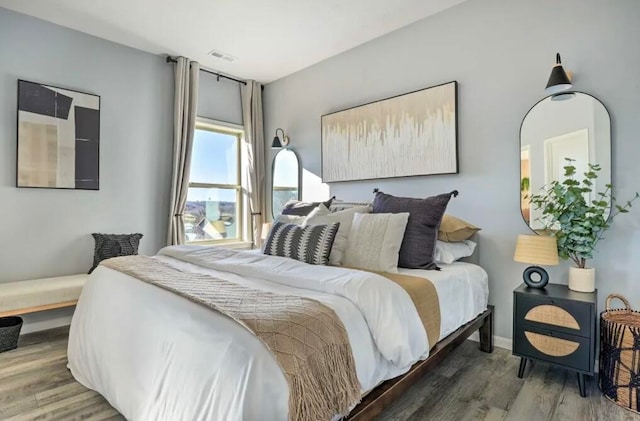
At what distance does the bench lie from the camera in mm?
2527

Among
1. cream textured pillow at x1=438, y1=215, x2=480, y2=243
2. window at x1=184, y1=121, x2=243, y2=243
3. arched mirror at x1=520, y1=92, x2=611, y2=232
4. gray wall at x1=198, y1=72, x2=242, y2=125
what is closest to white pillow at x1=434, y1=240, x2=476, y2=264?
cream textured pillow at x1=438, y1=215, x2=480, y2=243

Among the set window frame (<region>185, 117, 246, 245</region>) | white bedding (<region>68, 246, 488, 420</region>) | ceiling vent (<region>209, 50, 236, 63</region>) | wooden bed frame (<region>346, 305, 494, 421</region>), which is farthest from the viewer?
window frame (<region>185, 117, 246, 245</region>)

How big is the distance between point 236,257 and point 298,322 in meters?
1.19

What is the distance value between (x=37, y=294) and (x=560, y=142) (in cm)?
401

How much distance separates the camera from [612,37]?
2.15 metres

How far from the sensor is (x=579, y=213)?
210 cm

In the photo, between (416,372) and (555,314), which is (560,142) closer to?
(555,314)

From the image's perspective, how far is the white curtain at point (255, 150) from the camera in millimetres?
4465

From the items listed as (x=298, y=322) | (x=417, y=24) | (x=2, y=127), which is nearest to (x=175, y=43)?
(x=2, y=127)

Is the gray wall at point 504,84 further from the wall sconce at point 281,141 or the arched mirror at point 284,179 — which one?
the wall sconce at point 281,141

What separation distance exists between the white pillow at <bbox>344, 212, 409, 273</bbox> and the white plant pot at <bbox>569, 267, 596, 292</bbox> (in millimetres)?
1083

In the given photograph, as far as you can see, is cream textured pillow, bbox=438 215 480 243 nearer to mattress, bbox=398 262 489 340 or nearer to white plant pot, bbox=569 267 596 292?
mattress, bbox=398 262 489 340

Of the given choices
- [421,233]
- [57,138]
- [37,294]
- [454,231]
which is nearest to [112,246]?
[37,294]

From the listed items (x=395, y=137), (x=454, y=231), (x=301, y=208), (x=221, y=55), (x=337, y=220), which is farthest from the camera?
(x=221, y=55)
